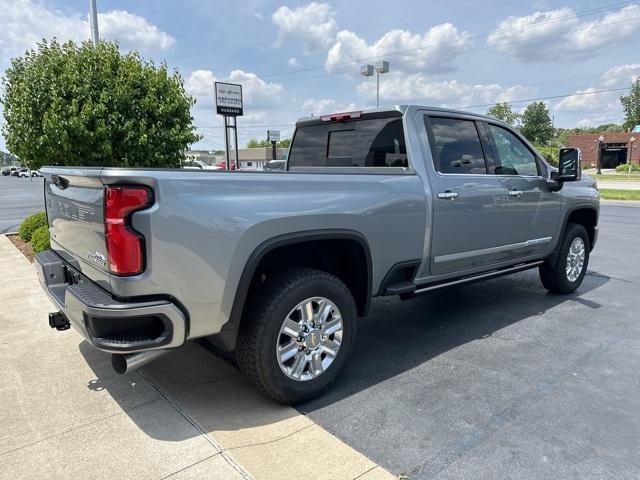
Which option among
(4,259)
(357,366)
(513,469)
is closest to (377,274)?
(357,366)

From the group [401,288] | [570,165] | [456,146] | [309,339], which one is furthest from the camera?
[570,165]

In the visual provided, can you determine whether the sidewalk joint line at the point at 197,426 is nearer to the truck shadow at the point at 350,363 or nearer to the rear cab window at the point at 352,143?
the truck shadow at the point at 350,363

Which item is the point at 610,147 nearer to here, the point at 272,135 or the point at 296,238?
the point at 272,135

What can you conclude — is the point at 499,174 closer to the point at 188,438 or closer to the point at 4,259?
the point at 188,438

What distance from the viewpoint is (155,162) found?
786 centimetres

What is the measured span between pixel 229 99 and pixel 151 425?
26.8 ft

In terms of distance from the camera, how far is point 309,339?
3.14 meters

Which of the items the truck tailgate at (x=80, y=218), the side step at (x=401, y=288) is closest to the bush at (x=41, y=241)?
the truck tailgate at (x=80, y=218)

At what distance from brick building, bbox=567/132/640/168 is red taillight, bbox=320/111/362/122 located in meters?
60.0

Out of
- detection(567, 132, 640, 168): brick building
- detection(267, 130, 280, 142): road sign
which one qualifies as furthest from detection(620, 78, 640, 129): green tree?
detection(267, 130, 280, 142): road sign

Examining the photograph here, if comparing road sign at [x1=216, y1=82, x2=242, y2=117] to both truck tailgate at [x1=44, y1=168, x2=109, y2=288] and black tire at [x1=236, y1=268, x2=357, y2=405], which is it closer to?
truck tailgate at [x1=44, y1=168, x2=109, y2=288]

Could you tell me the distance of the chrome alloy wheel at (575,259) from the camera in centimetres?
562

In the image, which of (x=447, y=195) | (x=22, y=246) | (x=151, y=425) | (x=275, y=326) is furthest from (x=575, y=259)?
(x=22, y=246)

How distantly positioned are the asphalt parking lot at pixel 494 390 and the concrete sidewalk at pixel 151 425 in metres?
0.28
